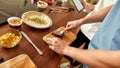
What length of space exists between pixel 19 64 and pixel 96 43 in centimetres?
49

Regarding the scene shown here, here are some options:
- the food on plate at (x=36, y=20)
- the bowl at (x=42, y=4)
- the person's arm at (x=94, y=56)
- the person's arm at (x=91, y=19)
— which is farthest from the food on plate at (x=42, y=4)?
the person's arm at (x=94, y=56)

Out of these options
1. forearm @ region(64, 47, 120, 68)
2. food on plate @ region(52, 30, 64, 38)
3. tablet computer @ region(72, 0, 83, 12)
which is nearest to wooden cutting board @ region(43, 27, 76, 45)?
food on plate @ region(52, 30, 64, 38)

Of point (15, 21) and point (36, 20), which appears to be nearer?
point (15, 21)

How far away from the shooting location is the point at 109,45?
3.49ft

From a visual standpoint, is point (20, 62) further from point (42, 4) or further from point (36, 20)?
point (42, 4)

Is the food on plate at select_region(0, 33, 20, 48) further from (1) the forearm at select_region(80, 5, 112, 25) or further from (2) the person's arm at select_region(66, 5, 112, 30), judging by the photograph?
(1) the forearm at select_region(80, 5, 112, 25)

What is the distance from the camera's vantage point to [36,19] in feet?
4.83

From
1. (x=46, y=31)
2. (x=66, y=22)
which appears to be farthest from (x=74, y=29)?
(x=46, y=31)

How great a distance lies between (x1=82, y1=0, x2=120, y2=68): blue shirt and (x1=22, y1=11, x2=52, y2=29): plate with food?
0.43 meters

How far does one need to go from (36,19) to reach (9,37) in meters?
0.33

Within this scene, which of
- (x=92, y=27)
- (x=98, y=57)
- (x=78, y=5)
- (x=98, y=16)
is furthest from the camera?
(x=78, y=5)

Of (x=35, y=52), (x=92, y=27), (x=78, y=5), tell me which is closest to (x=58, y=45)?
(x=35, y=52)

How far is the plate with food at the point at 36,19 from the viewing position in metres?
1.41

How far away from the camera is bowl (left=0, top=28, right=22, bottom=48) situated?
116cm
